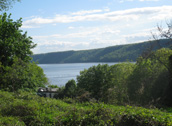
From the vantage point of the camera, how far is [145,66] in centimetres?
2212

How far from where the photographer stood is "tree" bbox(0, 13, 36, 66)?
23906 millimetres

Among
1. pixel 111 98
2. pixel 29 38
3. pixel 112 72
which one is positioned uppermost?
pixel 29 38

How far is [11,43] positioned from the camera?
79.0 feet

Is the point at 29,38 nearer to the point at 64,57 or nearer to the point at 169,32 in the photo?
the point at 169,32

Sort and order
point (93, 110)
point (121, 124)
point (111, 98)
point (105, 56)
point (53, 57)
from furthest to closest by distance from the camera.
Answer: point (53, 57) < point (105, 56) < point (111, 98) < point (93, 110) < point (121, 124)

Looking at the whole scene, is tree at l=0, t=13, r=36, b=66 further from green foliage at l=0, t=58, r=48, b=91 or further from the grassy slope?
the grassy slope

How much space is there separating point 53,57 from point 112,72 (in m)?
152

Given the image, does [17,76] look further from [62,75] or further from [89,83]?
[62,75]

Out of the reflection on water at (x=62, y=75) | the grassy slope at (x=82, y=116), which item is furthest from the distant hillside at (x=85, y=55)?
the grassy slope at (x=82, y=116)

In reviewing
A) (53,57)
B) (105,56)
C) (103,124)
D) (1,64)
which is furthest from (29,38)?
(53,57)

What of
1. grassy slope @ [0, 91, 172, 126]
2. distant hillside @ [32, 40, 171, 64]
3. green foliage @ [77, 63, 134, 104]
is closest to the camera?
grassy slope @ [0, 91, 172, 126]

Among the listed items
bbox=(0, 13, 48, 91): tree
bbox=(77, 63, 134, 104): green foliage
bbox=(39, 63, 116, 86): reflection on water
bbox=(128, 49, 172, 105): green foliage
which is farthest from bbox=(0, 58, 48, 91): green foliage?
bbox=(39, 63, 116, 86): reflection on water

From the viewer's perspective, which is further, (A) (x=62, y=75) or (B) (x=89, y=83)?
(A) (x=62, y=75)

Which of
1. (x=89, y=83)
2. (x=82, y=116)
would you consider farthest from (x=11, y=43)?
(x=82, y=116)
